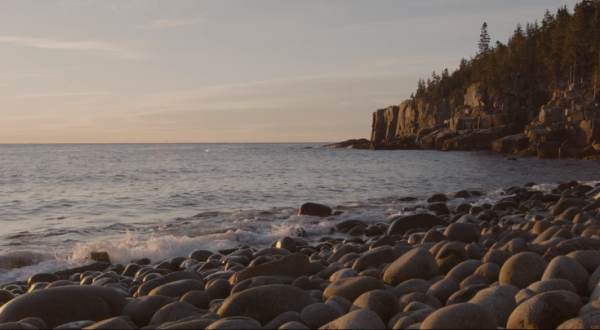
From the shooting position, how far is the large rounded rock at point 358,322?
4.05m

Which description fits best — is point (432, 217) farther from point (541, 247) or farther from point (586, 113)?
point (586, 113)

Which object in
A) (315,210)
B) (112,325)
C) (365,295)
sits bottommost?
(315,210)

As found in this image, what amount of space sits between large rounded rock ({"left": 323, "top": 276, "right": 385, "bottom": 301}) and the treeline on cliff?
58493 millimetres

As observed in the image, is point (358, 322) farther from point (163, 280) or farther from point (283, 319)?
point (163, 280)

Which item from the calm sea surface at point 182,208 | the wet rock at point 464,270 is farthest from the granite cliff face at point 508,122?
the wet rock at point 464,270

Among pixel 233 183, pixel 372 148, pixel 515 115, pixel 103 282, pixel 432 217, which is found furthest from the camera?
pixel 372 148

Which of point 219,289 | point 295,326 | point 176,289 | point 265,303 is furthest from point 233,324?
point 176,289

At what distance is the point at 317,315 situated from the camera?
A: 15.0 ft

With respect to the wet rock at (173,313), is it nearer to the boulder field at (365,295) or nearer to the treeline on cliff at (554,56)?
the boulder field at (365,295)

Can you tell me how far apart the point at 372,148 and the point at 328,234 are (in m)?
74.0

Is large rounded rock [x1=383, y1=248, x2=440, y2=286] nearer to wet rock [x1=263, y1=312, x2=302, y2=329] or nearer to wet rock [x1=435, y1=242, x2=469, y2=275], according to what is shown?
wet rock [x1=435, y1=242, x2=469, y2=275]

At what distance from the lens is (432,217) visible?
43.5 feet

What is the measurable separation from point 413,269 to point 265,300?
90.6 inches

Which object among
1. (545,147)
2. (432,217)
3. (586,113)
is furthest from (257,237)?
(586,113)
